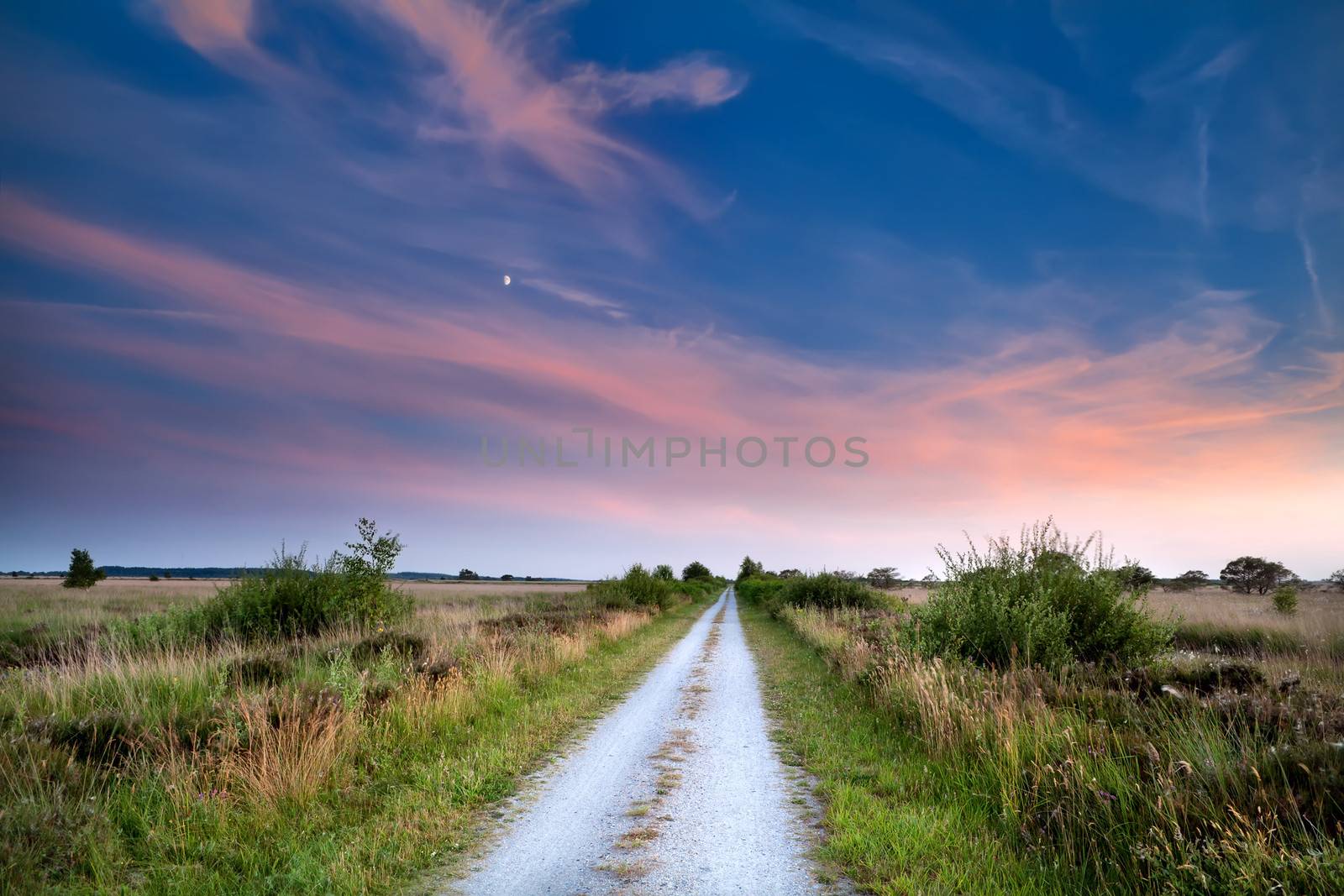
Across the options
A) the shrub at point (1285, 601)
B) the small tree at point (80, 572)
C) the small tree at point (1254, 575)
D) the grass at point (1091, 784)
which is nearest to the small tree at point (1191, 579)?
the small tree at point (1254, 575)

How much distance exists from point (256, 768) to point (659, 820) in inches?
170

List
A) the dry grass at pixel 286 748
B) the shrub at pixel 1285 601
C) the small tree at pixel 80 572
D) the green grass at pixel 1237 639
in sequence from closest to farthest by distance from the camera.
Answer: the dry grass at pixel 286 748
the green grass at pixel 1237 639
the shrub at pixel 1285 601
the small tree at pixel 80 572

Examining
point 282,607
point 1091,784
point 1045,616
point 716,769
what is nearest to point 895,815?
point 1091,784

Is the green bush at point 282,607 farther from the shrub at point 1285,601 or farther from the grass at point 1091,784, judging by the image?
the shrub at point 1285,601

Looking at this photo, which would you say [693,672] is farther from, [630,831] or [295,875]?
[295,875]

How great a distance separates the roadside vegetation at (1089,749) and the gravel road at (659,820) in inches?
27.4

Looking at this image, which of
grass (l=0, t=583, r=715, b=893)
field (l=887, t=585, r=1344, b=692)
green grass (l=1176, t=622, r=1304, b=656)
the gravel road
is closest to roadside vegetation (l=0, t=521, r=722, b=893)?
grass (l=0, t=583, r=715, b=893)

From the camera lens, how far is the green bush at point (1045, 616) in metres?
10.1

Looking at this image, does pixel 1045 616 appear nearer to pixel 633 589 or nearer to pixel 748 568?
pixel 633 589

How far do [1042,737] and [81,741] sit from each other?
1076cm

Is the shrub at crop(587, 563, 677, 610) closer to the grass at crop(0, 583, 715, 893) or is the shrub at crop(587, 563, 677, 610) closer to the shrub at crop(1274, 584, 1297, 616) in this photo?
the grass at crop(0, 583, 715, 893)

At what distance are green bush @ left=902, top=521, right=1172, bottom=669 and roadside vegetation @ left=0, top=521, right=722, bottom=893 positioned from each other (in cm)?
698

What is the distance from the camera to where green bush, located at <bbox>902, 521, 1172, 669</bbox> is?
10102 mm

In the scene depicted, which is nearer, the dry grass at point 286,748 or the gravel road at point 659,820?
the gravel road at point 659,820
